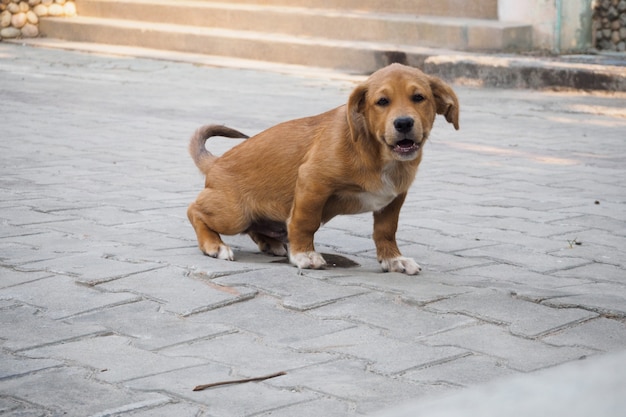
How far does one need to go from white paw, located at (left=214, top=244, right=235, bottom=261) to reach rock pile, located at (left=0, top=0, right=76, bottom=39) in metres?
14.7

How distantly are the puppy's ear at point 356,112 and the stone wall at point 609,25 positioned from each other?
976cm

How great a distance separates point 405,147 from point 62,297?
1.35 metres

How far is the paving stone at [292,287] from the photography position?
3.18m

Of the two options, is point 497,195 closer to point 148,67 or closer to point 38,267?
point 38,267

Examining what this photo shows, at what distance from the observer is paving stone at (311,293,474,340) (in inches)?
113

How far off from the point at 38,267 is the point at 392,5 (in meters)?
11.0

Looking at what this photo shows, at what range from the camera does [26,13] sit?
17.4 meters

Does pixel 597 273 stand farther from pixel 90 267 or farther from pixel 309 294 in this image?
pixel 90 267

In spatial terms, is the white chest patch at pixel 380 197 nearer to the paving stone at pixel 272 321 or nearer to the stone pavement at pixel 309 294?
the stone pavement at pixel 309 294

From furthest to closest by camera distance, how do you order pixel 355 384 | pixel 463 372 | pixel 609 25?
1. pixel 609 25
2. pixel 463 372
3. pixel 355 384

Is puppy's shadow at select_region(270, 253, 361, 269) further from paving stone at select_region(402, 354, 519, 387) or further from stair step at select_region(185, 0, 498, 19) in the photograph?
stair step at select_region(185, 0, 498, 19)

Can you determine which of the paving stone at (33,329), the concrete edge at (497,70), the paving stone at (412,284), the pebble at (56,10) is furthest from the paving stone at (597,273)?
the pebble at (56,10)

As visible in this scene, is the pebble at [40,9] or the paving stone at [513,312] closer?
the paving stone at [513,312]

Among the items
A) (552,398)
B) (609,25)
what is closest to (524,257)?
(552,398)
